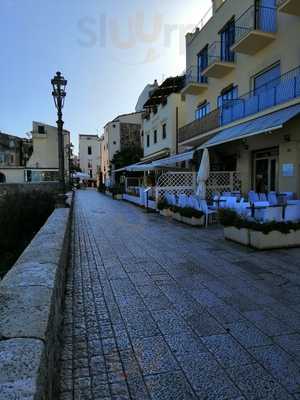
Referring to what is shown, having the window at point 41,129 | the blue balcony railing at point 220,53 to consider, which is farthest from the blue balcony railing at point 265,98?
the window at point 41,129

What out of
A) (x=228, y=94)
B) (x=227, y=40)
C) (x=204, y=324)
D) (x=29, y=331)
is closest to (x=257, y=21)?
(x=227, y=40)

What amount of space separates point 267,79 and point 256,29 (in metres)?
2.11

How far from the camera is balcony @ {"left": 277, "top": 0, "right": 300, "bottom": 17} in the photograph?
34.6 ft

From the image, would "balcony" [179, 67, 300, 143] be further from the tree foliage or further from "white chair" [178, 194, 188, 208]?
the tree foliage

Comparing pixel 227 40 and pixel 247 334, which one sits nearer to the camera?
pixel 247 334

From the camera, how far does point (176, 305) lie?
376 centimetres

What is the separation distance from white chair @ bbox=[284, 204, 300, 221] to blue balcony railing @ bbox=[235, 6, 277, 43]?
9207mm

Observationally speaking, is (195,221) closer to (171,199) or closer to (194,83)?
(171,199)

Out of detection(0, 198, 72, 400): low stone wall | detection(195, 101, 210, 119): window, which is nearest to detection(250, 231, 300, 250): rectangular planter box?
detection(0, 198, 72, 400): low stone wall

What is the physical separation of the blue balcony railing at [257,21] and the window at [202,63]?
4.43 meters

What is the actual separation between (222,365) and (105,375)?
97 centimetres

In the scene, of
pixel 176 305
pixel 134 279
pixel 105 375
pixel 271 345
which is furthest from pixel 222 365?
pixel 134 279

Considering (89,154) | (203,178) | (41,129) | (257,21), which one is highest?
(41,129)

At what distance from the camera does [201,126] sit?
18.0 m
